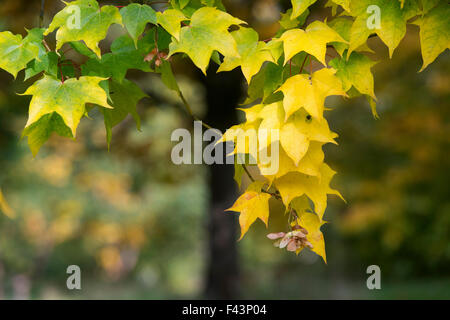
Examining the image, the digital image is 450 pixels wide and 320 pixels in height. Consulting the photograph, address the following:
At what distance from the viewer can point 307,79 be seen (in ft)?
4.10

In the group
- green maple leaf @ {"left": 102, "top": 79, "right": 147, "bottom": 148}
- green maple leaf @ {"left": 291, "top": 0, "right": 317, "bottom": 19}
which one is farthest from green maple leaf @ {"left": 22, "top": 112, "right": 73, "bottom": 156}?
green maple leaf @ {"left": 291, "top": 0, "right": 317, "bottom": 19}

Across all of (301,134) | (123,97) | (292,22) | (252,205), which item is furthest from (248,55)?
(123,97)

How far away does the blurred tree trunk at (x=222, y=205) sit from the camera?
213 inches

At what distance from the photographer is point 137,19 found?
1315 mm

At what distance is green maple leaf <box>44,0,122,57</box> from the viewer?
4.31 feet

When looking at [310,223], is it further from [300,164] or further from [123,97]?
[123,97]

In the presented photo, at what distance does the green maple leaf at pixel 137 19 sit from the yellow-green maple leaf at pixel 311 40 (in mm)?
389

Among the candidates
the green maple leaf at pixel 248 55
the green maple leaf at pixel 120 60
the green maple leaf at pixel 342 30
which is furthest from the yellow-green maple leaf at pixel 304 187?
the green maple leaf at pixel 120 60

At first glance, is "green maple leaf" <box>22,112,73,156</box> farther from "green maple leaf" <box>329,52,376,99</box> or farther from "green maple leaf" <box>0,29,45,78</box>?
"green maple leaf" <box>329,52,376,99</box>

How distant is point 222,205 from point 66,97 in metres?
4.31

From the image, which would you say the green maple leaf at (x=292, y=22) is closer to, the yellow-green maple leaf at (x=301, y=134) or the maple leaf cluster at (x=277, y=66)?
the maple leaf cluster at (x=277, y=66)

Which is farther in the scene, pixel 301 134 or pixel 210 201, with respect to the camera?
pixel 210 201

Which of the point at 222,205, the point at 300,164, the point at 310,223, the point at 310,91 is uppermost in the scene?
the point at 222,205

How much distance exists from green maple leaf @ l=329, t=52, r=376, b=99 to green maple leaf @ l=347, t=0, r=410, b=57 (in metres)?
0.10
